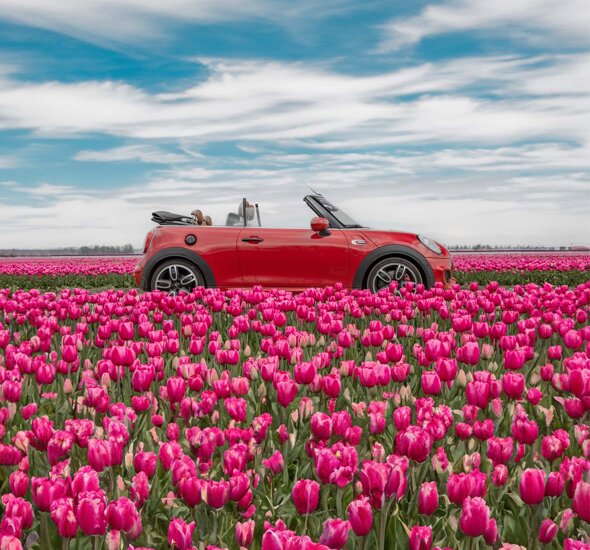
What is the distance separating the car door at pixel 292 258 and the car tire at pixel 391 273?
39 centimetres

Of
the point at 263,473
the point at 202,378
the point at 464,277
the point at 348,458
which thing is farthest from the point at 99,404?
the point at 464,277

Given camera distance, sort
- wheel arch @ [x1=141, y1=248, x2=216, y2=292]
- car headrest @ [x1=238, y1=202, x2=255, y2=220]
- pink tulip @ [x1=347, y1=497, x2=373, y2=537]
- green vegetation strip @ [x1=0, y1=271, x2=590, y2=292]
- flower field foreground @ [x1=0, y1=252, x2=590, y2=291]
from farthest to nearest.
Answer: flower field foreground @ [x1=0, y1=252, x2=590, y2=291] < green vegetation strip @ [x1=0, y1=271, x2=590, y2=292] < car headrest @ [x1=238, y1=202, x2=255, y2=220] < wheel arch @ [x1=141, y1=248, x2=216, y2=292] < pink tulip @ [x1=347, y1=497, x2=373, y2=537]

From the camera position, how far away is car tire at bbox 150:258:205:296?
413 inches

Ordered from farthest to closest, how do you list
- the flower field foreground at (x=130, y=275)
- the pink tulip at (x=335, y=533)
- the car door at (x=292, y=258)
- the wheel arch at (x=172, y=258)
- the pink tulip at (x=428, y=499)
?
the flower field foreground at (x=130, y=275), the wheel arch at (x=172, y=258), the car door at (x=292, y=258), the pink tulip at (x=428, y=499), the pink tulip at (x=335, y=533)

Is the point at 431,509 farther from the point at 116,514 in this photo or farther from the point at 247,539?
the point at 116,514

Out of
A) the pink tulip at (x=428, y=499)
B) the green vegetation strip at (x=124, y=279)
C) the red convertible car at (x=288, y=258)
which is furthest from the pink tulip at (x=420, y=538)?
the green vegetation strip at (x=124, y=279)

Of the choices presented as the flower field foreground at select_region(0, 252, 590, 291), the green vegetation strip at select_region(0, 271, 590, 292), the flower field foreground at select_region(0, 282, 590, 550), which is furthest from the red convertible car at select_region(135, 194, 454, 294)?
the green vegetation strip at select_region(0, 271, 590, 292)

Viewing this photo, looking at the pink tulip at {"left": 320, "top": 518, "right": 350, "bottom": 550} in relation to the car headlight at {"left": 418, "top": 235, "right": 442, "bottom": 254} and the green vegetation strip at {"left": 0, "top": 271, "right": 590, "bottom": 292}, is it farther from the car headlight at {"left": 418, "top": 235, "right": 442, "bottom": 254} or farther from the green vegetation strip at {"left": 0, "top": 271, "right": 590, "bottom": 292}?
the green vegetation strip at {"left": 0, "top": 271, "right": 590, "bottom": 292}

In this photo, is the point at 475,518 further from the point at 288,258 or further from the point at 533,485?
the point at 288,258

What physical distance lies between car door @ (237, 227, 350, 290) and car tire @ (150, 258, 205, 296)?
723 mm

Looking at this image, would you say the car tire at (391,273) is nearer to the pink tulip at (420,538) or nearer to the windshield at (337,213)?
the windshield at (337,213)

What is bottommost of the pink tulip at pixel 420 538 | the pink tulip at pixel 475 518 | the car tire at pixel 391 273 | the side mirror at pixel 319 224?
the pink tulip at pixel 420 538

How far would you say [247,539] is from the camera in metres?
2.00

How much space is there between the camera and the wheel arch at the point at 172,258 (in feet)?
34.0
